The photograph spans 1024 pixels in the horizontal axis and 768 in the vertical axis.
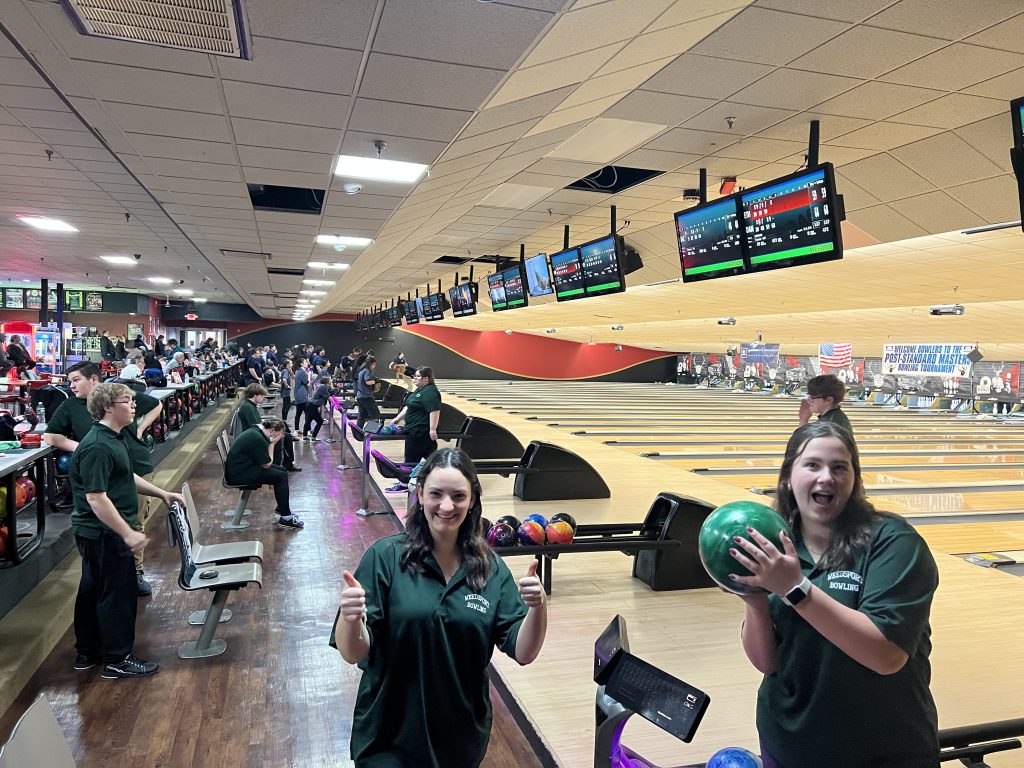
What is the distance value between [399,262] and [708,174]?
5.76m

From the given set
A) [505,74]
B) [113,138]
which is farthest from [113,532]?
[505,74]

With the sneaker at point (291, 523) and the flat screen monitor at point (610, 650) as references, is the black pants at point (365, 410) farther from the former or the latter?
the flat screen monitor at point (610, 650)

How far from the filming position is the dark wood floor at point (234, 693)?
2578 mm

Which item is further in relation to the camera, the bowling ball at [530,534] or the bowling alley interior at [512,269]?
the bowling ball at [530,534]

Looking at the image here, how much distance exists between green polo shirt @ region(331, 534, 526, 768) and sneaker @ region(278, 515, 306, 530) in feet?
14.6

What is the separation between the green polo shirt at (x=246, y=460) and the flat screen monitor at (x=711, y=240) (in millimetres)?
3509

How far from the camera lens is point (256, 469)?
5668 millimetres

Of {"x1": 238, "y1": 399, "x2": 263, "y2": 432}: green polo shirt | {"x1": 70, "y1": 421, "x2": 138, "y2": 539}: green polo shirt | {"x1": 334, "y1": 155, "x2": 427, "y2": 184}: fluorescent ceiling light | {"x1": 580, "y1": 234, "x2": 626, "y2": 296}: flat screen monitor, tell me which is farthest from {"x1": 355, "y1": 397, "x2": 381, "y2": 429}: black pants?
{"x1": 70, "y1": 421, "x2": 138, "y2": 539}: green polo shirt

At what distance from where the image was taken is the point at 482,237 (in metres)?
8.02

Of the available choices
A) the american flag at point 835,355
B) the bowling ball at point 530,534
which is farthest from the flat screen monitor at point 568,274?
the american flag at point 835,355

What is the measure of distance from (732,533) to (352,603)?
0.73 metres

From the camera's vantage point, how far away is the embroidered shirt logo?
5.12ft

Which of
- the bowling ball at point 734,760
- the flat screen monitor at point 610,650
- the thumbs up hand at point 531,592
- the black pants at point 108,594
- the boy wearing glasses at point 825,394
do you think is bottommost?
the black pants at point 108,594

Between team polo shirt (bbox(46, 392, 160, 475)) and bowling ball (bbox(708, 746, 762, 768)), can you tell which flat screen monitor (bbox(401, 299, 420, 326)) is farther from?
bowling ball (bbox(708, 746, 762, 768))
